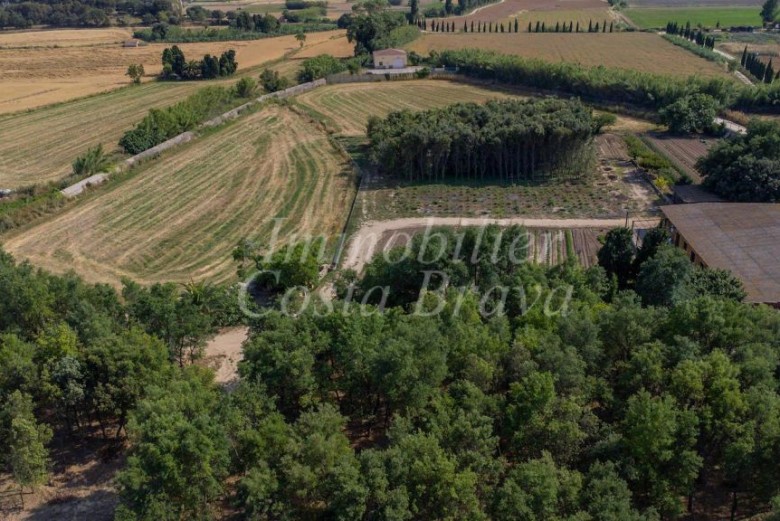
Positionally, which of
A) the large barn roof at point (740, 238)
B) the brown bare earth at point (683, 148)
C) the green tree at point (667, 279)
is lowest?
the brown bare earth at point (683, 148)

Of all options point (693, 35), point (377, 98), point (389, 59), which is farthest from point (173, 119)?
point (693, 35)

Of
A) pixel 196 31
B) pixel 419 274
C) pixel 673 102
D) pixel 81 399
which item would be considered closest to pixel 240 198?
pixel 419 274

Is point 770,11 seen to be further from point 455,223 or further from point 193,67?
point 455,223

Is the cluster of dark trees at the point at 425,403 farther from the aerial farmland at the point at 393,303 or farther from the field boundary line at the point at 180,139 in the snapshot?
the field boundary line at the point at 180,139

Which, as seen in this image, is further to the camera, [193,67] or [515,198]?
[193,67]

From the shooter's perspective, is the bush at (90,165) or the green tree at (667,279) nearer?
the green tree at (667,279)

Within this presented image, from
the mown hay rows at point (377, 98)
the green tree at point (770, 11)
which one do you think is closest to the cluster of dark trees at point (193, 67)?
the mown hay rows at point (377, 98)

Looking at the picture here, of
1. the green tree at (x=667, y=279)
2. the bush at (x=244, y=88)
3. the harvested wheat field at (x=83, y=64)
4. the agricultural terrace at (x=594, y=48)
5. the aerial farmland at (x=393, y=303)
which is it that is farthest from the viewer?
the agricultural terrace at (x=594, y=48)

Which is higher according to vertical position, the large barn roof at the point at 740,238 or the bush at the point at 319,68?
the bush at the point at 319,68
